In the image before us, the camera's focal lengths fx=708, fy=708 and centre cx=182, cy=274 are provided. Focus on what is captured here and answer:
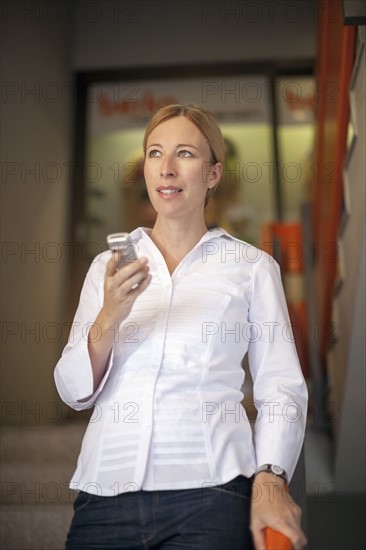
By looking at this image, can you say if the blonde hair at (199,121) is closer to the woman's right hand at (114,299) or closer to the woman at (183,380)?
the woman at (183,380)

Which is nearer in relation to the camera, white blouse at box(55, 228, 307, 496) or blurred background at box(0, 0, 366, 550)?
white blouse at box(55, 228, 307, 496)

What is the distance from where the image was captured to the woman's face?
5.62ft

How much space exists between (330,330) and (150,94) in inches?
132

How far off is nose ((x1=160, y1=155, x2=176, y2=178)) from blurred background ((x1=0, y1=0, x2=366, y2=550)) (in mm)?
1048

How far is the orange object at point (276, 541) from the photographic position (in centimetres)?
135

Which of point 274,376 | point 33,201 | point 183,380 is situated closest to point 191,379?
point 183,380

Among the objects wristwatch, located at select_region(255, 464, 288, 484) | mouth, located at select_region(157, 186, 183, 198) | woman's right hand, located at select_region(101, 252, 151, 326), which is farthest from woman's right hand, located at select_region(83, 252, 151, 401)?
wristwatch, located at select_region(255, 464, 288, 484)

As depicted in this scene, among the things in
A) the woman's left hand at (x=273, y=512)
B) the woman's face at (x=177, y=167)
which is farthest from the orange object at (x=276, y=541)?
the woman's face at (x=177, y=167)

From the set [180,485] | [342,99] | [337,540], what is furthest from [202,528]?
[337,540]

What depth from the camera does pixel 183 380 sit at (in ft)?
4.99

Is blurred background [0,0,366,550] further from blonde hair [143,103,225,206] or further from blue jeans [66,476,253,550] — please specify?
blue jeans [66,476,253,550]

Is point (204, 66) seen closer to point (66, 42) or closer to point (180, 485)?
point (66, 42)

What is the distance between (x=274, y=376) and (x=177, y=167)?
549 mm

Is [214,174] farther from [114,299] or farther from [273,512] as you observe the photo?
[273,512]
